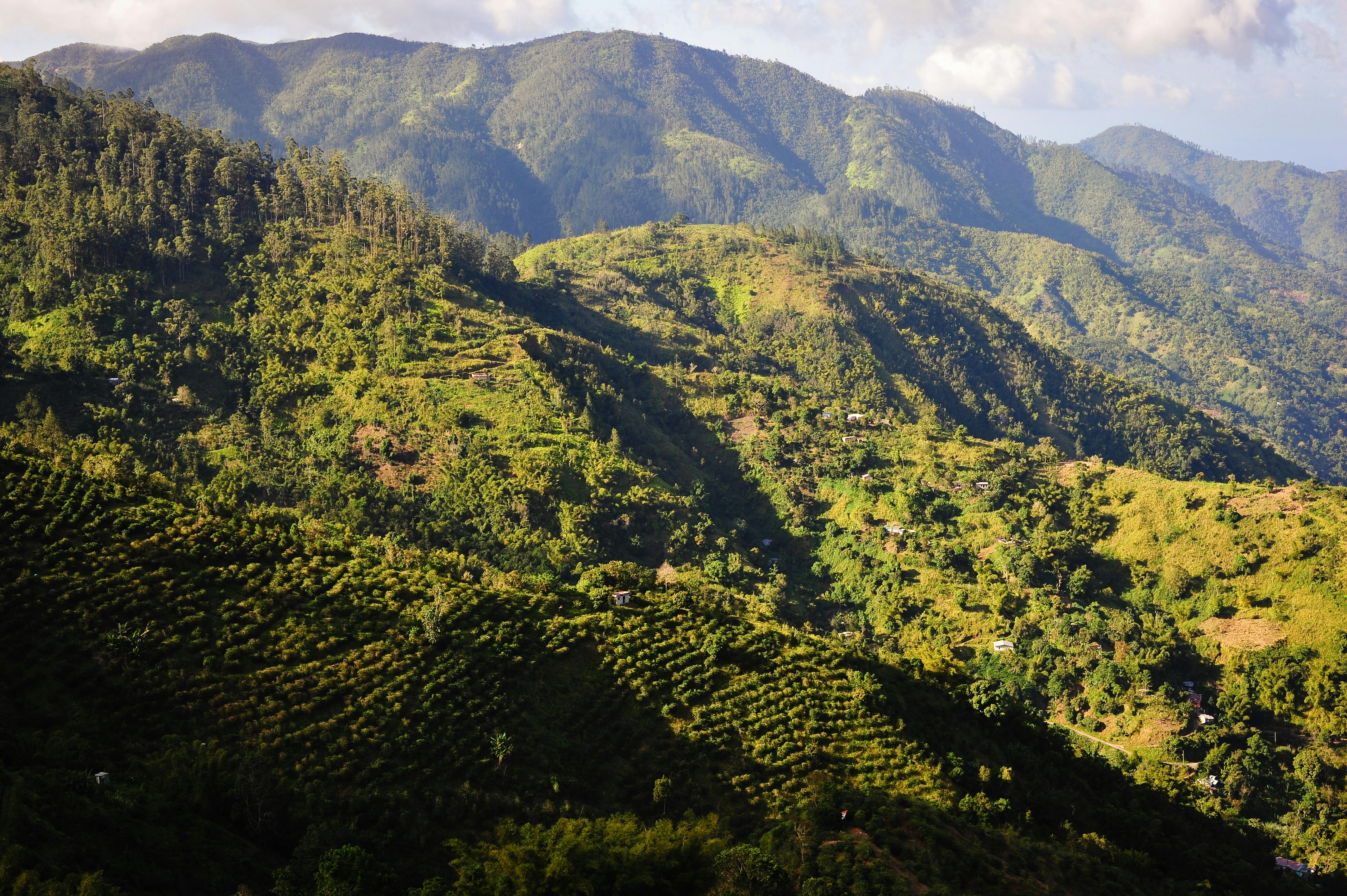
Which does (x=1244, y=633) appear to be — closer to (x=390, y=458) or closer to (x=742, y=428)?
(x=742, y=428)

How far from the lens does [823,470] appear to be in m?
A: 103

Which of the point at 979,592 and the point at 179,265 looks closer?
the point at 979,592

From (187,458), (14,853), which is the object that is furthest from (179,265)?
(14,853)

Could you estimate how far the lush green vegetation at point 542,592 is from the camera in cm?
3528

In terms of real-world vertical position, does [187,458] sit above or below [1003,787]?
above

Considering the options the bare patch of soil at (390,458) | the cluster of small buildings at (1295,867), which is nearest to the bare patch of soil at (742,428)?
the bare patch of soil at (390,458)

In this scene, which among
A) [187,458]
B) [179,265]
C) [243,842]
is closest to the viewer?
[243,842]

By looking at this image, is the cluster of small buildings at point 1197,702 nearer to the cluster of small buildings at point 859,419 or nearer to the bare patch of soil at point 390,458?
the cluster of small buildings at point 859,419

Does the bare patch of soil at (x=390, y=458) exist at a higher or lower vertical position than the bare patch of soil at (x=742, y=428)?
lower

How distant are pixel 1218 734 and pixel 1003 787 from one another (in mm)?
29366

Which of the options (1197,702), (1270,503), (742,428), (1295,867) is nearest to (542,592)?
(1295,867)

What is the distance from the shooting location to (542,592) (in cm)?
5544

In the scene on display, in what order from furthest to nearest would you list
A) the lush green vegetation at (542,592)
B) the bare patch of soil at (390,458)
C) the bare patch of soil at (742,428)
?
the bare patch of soil at (742,428)
the bare patch of soil at (390,458)
the lush green vegetation at (542,592)

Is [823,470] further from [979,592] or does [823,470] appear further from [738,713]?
[738,713]
